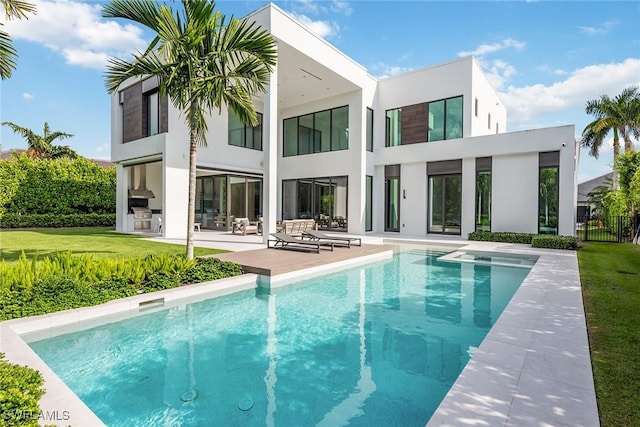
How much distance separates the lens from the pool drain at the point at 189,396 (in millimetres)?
3309

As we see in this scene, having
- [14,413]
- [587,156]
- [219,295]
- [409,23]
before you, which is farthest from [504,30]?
[587,156]

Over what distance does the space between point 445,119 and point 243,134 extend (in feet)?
33.2

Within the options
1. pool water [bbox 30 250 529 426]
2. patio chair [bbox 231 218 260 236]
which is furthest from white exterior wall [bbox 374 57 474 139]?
pool water [bbox 30 250 529 426]

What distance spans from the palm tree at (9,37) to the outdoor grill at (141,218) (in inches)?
467

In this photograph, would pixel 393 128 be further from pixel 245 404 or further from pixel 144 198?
pixel 245 404

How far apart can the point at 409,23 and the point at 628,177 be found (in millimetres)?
11997

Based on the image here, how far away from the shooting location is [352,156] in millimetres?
17609

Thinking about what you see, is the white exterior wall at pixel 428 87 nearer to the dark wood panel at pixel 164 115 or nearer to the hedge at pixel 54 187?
the dark wood panel at pixel 164 115

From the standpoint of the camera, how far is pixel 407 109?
18.0 metres

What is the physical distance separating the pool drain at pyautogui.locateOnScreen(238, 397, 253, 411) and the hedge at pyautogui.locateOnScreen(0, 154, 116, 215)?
21.1 m

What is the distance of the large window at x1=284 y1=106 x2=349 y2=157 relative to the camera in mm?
18312

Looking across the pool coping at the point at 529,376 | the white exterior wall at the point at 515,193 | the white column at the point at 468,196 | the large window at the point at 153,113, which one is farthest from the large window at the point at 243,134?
the pool coping at the point at 529,376

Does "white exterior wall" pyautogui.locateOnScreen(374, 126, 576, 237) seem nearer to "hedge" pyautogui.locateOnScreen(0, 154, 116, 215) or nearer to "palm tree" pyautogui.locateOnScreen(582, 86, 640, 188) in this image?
"palm tree" pyautogui.locateOnScreen(582, 86, 640, 188)

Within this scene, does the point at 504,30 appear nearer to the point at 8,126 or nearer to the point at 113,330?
the point at 113,330
